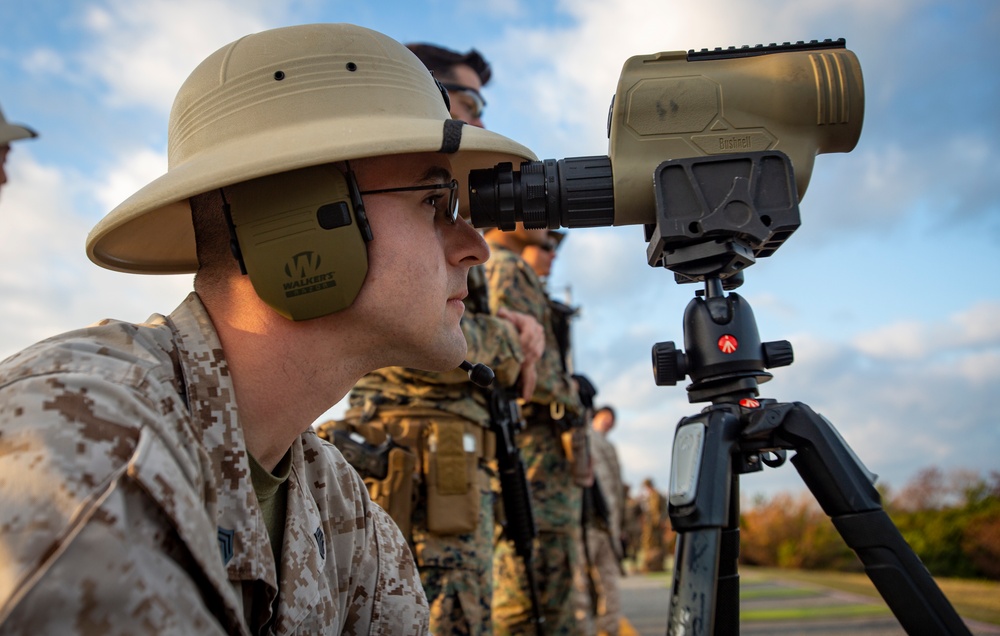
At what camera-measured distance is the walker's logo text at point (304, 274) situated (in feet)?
5.93

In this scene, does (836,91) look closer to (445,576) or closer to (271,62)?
(271,62)

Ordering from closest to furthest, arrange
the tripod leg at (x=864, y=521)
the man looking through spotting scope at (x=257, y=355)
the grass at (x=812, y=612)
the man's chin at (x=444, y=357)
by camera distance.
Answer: the man looking through spotting scope at (x=257, y=355)
the tripod leg at (x=864, y=521)
the man's chin at (x=444, y=357)
the grass at (x=812, y=612)

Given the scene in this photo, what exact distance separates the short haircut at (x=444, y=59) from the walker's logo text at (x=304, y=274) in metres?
2.93

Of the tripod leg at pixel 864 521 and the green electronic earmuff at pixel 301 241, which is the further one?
the green electronic earmuff at pixel 301 241

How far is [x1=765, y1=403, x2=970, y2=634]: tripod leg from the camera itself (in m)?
1.53

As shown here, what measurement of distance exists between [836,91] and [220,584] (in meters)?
1.79

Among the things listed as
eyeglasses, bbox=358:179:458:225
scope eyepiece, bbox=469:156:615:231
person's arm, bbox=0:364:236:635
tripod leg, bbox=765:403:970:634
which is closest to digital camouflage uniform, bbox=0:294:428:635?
person's arm, bbox=0:364:236:635

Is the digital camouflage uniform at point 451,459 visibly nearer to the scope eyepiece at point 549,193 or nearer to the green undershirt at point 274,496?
the green undershirt at point 274,496

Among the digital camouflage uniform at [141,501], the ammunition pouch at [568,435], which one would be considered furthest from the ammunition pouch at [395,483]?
the ammunition pouch at [568,435]

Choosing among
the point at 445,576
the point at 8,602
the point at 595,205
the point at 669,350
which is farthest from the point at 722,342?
the point at 445,576

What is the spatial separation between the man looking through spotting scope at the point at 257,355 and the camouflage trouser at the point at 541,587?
2730mm

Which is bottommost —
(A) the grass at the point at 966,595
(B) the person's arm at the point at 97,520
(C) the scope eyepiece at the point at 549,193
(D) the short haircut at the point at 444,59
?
(A) the grass at the point at 966,595

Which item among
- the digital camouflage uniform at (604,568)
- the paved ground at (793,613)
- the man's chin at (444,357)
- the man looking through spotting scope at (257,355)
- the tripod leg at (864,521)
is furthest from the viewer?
the digital camouflage uniform at (604,568)

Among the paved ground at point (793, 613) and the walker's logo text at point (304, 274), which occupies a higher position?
the walker's logo text at point (304, 274)
